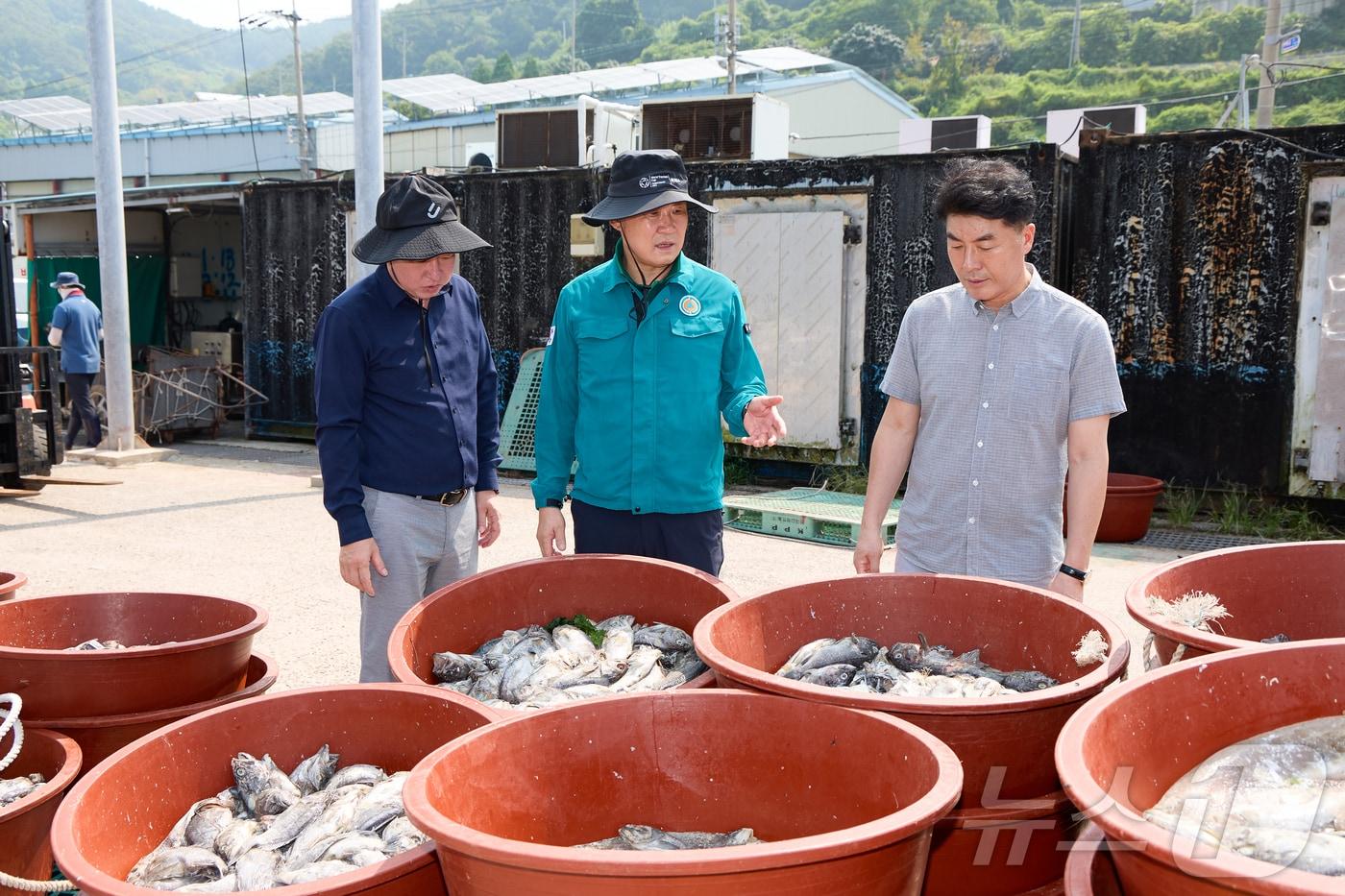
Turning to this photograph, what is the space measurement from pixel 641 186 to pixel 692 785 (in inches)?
80.2

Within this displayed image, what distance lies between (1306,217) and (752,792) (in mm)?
8470

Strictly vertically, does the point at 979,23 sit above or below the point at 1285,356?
above

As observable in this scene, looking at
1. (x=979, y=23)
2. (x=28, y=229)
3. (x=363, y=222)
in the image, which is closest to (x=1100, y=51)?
(x=979, y=23)

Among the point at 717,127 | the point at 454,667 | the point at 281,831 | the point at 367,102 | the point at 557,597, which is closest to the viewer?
the point at 281,831

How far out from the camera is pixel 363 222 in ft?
31.5

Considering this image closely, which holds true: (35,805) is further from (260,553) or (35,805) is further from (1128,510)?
(1128,510)

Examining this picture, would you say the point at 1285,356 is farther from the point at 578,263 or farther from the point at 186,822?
the point at 186,822

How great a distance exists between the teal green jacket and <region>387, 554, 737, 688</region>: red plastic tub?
15.3 inches

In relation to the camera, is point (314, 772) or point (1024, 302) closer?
point (314, 772)

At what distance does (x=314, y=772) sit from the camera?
2.62 meters

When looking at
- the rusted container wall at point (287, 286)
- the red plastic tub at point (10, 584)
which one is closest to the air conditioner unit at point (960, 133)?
the rusted container wall at point (287, 286)

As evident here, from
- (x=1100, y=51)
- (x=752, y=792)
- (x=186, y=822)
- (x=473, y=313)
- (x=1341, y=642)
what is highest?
(x=1100, y=51)

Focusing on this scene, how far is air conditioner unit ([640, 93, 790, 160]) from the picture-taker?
1217cm

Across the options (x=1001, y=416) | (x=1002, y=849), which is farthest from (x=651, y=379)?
(x=1002, y=849)
